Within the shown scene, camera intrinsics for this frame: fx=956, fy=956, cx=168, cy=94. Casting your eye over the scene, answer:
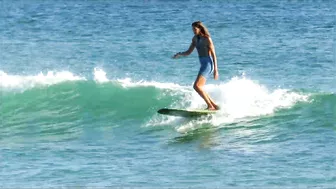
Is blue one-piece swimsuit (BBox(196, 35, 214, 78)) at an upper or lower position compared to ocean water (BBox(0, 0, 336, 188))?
upper

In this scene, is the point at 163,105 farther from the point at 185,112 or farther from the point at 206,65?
the point at 206,65

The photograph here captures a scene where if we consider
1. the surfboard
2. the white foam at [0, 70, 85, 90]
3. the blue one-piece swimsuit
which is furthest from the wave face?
the blue one-piece swimsuit

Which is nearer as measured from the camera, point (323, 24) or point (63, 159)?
point (63, 159)

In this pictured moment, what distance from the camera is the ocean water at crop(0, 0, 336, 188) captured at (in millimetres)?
13430

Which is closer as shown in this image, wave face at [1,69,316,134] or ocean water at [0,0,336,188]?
ocean water at [0,0,336,188]

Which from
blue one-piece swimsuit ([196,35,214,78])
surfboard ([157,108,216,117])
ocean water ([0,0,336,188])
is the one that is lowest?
ocean water ([0,0,336,188])

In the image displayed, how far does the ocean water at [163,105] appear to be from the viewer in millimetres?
13430

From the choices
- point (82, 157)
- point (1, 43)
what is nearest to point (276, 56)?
point (1, 43)

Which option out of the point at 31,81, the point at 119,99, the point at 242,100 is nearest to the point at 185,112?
the point at 242,100

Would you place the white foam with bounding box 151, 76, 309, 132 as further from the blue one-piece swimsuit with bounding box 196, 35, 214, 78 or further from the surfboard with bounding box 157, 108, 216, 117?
the blue one-piece swimsuit with bounding box 196, 35, 214, 78

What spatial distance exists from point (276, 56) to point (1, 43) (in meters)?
9.24

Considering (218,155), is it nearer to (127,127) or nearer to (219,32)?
(127,127)

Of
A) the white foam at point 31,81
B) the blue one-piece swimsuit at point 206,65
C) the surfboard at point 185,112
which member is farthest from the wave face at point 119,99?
the blue one-piece swimsuit at point 206,65

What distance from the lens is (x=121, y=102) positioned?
19.0 meters
